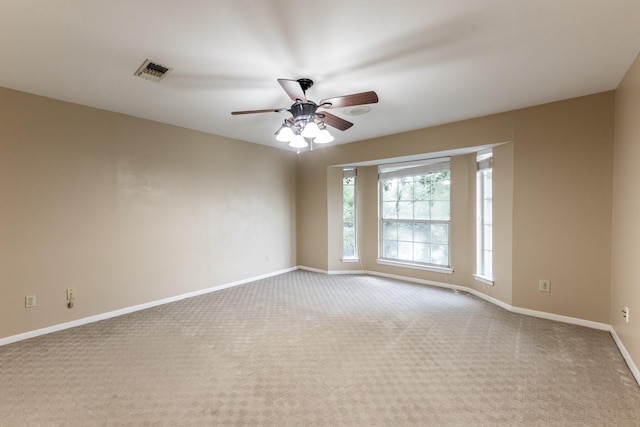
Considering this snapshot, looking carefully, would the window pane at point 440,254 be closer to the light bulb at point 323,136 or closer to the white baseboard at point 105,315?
the light bulb at point 323,136

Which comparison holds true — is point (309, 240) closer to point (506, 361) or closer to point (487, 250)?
point (487, 250)

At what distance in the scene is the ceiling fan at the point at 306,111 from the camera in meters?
2.25

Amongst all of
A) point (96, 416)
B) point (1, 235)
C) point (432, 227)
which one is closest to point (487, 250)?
point (432, 227)

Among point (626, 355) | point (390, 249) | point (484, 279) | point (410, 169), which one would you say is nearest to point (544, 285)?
point (484, 279)

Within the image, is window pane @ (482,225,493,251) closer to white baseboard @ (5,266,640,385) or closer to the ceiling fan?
white baseboard @ (5,266,640,385)

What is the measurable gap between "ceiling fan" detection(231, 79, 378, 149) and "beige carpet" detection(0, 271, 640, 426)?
6.33ft

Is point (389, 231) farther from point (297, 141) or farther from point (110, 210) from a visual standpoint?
point (110, 210)

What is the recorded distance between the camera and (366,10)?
168 centimetres

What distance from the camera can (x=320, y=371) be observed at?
2.21m

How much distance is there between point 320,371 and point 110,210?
3.03 metres

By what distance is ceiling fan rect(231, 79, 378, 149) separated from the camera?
2252mm

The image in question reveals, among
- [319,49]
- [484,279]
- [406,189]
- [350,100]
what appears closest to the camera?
[319,49]

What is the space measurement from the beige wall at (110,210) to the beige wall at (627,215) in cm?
456

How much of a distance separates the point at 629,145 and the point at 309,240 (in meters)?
4.45
